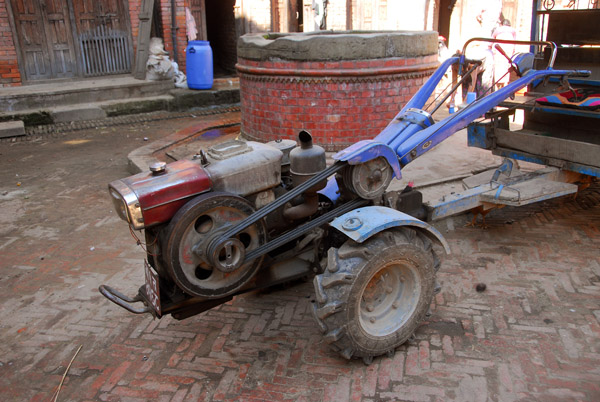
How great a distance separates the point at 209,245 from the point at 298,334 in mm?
1021

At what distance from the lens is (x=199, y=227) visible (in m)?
2.94

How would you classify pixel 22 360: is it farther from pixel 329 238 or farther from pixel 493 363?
pixel 493 363

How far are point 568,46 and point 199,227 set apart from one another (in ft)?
16.6

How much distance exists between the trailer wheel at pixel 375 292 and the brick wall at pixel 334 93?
3260mm

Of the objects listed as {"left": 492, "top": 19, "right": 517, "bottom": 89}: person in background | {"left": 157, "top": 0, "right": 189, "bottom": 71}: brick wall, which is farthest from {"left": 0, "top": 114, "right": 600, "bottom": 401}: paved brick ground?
{"left": 157, "top": 0, "right": 189, "bottom": 71}: brick wall

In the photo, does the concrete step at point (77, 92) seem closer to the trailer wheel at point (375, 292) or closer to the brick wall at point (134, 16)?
the brick wall at point (134, 16)

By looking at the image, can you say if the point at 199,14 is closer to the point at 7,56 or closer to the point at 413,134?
the point at 7,56

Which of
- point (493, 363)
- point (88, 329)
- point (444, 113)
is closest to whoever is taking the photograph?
point (493, 363)

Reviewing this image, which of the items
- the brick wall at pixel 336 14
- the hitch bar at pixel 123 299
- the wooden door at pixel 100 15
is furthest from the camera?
the brick wall at pixel 336 14

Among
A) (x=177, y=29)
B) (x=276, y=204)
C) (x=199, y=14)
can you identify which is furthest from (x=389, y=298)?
(x=199, y=14)

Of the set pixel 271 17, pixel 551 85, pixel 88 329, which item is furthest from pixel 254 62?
pixel 271 17

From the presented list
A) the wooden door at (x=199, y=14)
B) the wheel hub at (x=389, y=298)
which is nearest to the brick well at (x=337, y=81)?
the wheel hub at (x=389, y=298)

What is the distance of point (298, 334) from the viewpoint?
3.50 metres

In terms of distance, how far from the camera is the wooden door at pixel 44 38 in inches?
422
